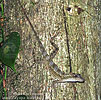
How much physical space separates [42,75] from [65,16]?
1.85ft

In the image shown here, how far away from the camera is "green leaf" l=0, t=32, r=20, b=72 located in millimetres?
1629

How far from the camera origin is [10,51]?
165 cm

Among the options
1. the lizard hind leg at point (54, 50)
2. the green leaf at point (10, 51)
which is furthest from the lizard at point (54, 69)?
the green leaf at point (10, 51)

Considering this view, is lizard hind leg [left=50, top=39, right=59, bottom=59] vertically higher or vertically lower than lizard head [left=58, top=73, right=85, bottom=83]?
higher

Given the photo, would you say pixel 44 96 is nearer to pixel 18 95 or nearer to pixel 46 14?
pixel 18 95

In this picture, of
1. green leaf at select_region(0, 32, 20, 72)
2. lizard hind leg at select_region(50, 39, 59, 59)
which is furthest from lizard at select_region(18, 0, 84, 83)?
green leaf at select_region(0, 32, 20, 72)

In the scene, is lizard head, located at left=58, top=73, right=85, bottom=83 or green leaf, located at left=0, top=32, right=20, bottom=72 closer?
green leaf, located at left=0, top=32, right=20, bottom=72

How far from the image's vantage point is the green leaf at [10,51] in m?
1.63

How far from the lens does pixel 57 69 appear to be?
5.98 ft

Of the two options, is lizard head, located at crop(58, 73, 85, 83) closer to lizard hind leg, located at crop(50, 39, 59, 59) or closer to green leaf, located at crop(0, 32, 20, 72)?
lizard hind leg, located at crop(50, 39, 59, 59)

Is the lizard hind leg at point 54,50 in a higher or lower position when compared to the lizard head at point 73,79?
higher

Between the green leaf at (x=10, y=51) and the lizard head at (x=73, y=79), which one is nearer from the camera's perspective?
the green leaf at (x=10, y=51)

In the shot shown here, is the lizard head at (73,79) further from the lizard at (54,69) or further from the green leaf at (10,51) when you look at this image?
the green leaf at (10,51)

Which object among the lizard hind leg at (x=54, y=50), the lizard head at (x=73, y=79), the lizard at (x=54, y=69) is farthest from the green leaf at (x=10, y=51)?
the lizard head at (x=73, y=79)
